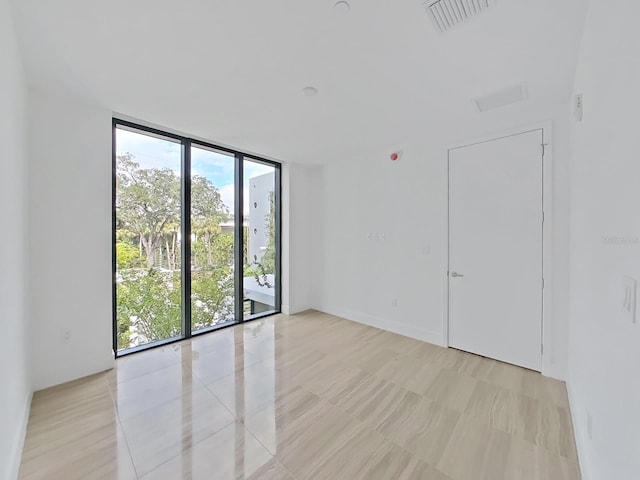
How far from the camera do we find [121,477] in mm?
1488

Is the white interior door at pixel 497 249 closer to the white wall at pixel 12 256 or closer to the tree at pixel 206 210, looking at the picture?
the tree at pixel 206 210

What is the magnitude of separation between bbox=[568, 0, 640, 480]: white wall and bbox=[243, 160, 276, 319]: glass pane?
12.0 feet

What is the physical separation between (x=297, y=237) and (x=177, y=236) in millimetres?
1875

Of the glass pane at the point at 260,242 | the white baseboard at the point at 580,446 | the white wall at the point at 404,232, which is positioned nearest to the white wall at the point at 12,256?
the glass pane at the point at 260,242

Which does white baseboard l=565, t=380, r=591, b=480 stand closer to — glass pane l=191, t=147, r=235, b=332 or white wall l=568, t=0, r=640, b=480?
white wall l=568, t=0, r=640, b=480

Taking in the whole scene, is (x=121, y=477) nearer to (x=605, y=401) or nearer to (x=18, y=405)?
(x=18, y=405)

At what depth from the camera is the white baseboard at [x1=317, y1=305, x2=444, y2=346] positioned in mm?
3357

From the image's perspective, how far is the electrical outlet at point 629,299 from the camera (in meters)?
0.81

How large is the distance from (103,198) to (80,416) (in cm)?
187

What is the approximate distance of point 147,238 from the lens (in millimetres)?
3086

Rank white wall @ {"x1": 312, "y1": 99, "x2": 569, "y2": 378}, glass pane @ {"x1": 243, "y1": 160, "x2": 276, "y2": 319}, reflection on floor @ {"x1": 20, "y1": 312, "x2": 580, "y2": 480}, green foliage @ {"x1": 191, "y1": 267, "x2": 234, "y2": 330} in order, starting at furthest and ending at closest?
glass pane @ {"x1": 243, "y1": 160, "x2": 276, "y2": 319} → green foliage @ {"x1": 191, "y1": 267, "x2": 234, "y2": 330} → white wall @ {"x1": 312, "y1": 99, "x2": 569, "y2": 378} → reflection on floor @ {"x1": 20, "y1": 312, "x2": 580, "y2": 480}

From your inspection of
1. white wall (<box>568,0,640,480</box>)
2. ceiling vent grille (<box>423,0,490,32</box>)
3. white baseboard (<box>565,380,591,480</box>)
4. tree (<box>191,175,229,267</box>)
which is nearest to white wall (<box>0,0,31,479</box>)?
tree (<box>191,175,229,267</box>)

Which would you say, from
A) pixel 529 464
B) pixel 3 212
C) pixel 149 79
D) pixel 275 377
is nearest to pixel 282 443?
pixel 275 377

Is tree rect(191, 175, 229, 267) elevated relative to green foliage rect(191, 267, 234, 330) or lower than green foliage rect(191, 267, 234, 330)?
elevated
